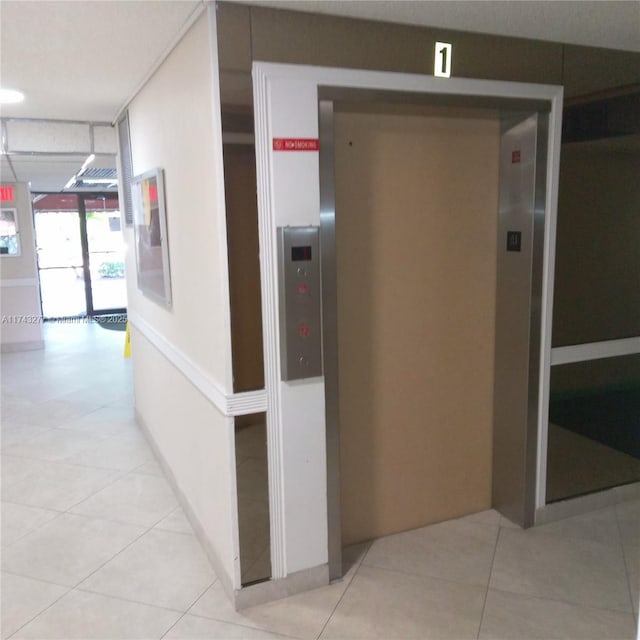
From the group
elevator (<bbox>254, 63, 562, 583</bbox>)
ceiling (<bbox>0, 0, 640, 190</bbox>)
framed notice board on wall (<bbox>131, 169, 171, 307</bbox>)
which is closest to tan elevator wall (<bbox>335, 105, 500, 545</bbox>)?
elevator (<bbox>254, 63, 562, 583</bbox>)

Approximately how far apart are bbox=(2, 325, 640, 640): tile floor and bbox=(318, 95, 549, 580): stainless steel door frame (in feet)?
0.73

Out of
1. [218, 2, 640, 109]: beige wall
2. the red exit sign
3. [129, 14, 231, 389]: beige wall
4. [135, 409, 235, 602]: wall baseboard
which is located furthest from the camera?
the red exit sign

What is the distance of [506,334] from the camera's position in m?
3.24

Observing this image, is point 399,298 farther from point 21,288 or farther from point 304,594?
point 21,288

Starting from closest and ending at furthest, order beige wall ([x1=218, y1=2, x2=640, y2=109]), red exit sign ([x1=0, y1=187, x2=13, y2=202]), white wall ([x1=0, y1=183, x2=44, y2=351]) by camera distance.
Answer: beige wall ([x1=218, y1=2, x2=640, y2=109])
red exit sign ([x1=0, y1=187, x2=13, y2=202])
white wall ([x1=0, y1=183, x2=44, y2=351])

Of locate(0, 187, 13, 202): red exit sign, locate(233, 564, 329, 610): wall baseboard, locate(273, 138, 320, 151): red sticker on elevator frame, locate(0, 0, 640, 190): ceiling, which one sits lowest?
locate(233, 564, 329, 610): wall baseboard

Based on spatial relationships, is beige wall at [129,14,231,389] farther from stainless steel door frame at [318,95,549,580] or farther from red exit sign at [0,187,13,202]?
red exit sign at [0,187,13,202]

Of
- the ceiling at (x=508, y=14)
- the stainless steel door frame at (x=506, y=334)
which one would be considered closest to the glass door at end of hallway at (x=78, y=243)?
the stainless steel door frame at (x=506, y=334)

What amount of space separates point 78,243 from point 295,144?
9885 mm

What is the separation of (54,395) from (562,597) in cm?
524

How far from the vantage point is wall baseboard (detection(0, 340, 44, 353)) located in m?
8.34

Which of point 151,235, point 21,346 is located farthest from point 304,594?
point 21,346

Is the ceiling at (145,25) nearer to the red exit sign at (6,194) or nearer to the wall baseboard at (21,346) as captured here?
the red exit sign at (6,194)

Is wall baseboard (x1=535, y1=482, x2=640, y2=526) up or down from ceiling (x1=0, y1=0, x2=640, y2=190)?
down
